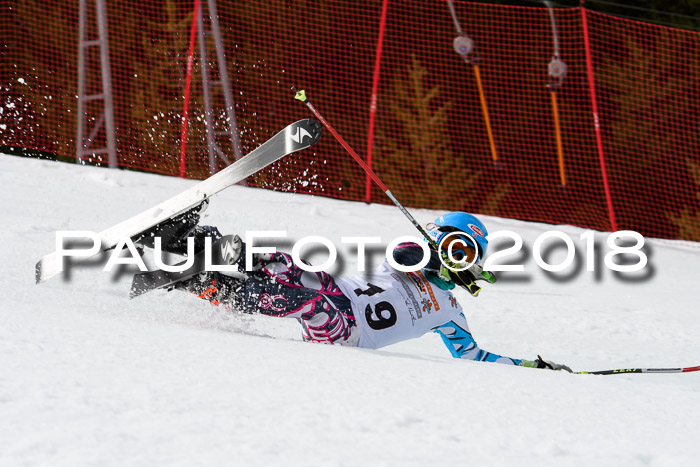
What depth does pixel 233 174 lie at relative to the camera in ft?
10.8

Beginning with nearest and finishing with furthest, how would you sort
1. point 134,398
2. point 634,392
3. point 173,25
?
point 134,398, point 634,392, point 173,25

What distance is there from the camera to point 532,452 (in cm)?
206

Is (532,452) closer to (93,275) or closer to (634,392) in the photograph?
(634,392)

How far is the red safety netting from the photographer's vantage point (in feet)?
35.5

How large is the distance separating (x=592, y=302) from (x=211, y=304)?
340 cm

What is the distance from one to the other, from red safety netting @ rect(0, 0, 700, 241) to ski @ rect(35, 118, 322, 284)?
20.3 feet

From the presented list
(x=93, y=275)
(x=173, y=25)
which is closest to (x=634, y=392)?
(x=93, y=275)

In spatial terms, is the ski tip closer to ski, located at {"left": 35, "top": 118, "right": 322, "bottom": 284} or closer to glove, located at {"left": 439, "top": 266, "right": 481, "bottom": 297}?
ski, located at {"left": 35, "top": 118, "right": 322, "bottom": 284}

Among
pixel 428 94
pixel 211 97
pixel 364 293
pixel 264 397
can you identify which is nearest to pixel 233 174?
pixel 364 293

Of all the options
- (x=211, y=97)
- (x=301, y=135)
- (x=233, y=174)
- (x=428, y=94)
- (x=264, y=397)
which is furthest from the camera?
(x=428, y=94)

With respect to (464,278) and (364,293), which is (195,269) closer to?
(364,293)

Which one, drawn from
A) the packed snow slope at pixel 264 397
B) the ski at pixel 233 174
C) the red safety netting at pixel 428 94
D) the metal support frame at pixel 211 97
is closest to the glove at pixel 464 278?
the packed snow slope at pixel 264 397

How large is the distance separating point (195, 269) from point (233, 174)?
1.29ft

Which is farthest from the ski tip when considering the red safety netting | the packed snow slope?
the red safety netting
